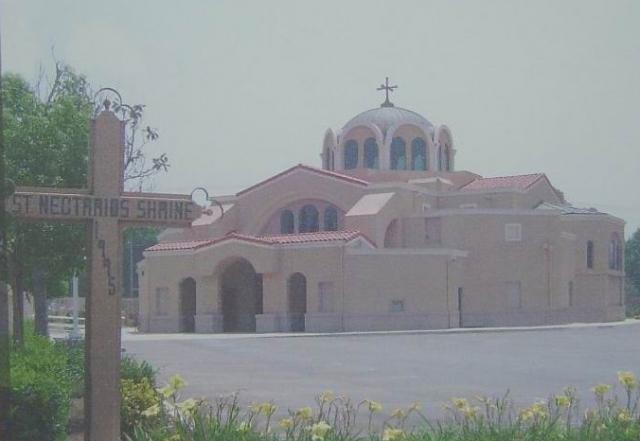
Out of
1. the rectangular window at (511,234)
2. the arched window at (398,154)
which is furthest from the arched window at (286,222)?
the rectangular window at (511,234)

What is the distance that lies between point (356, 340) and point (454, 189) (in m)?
16.2

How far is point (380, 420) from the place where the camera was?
12.3 meters

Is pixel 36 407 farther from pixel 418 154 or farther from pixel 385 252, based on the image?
pixel 418 154

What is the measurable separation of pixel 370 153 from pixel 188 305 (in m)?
12.8

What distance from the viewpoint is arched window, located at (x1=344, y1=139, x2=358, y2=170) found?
2051 inches

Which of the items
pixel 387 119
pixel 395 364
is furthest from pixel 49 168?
pixel 387 119

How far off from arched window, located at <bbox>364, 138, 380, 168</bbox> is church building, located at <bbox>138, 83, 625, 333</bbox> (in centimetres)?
8

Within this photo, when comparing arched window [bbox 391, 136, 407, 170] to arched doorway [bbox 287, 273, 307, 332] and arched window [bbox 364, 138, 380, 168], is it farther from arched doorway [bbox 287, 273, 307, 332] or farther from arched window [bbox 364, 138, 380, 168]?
arched doorway [bbox 287, 273, 307, 332]

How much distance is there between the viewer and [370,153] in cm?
5156

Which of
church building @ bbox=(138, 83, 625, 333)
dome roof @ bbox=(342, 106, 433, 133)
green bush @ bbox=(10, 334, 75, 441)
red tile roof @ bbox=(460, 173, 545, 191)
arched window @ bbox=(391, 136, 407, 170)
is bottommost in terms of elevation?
green bush @ bbox=(10, 334, 75, 441)

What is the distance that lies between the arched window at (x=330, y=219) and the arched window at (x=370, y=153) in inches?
206

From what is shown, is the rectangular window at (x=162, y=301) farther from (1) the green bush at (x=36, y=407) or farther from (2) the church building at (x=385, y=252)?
(1) the green bush at (x=36, y=407)

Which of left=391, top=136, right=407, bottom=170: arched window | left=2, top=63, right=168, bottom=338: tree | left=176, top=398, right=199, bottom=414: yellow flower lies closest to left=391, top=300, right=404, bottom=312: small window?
left=391, top=136, right=407, bottom=170: arched window

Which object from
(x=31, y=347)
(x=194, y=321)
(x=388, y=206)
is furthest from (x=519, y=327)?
(x=31, y=347)
